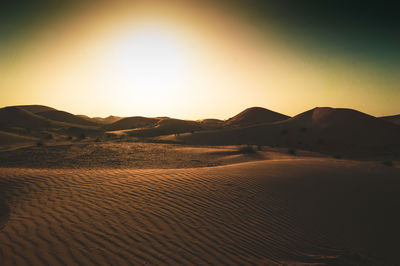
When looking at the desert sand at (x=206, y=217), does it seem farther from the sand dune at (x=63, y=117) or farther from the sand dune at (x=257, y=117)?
the sand dune at (x=63, y=117)

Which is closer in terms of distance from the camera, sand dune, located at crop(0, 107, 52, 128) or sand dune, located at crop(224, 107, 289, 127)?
sand dune, located at crop(0, 107, 52, 128)

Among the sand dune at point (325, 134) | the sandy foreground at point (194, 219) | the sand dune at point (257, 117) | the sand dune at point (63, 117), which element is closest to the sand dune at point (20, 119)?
the sand dune at point (63, 117)

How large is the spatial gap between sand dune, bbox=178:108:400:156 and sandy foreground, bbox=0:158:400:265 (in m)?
16.4

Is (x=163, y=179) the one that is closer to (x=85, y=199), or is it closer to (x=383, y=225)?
(x=85, y=199)

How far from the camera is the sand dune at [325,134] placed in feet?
69.0

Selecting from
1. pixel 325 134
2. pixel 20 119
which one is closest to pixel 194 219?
pixel 325 134

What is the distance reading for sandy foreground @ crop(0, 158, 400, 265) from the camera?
126 inches

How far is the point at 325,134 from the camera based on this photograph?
23.7 m

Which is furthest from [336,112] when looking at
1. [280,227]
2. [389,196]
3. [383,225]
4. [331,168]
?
[280,227]

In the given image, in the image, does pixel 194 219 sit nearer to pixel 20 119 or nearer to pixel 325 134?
pixel 325 134

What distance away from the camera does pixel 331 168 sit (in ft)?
28.6

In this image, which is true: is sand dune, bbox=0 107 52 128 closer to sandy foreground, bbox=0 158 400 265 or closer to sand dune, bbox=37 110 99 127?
sand dune, bbox=37 110 99 127

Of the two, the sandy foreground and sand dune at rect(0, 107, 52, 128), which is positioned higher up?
sand dune at rect(0, 107, 52, 128)

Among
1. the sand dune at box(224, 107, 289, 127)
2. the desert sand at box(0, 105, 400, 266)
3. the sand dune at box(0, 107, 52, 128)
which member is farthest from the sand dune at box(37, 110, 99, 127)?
the desert sand at box(0, 105, 400, 266)
